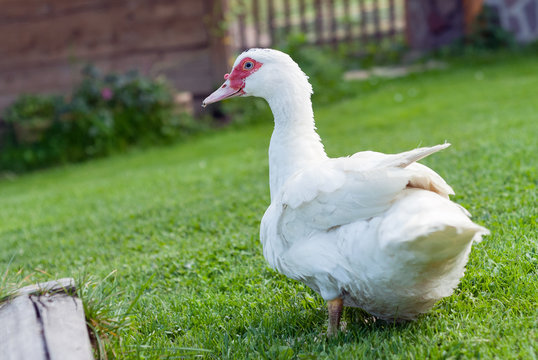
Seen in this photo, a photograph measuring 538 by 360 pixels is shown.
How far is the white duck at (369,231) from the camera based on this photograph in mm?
2086

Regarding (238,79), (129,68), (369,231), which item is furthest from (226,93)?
(129,68)

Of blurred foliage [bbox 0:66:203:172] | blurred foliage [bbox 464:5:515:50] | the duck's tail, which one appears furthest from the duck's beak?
blurred foliage [bbox 464:5:515:50]

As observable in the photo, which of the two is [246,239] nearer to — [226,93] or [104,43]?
[226,93]

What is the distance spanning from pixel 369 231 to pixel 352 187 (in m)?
0.19

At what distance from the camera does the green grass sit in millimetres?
2488

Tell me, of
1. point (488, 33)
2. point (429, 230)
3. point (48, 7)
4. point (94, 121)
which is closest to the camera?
point (429, 230)

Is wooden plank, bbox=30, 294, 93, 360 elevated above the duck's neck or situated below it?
below

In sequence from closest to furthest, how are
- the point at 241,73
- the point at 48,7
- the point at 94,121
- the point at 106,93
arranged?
the point at 241,73
the point at 94,121
the point at 106,93
the point at 48,7

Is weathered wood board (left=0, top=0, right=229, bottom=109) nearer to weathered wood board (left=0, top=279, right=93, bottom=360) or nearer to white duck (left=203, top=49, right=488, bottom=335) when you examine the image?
white duck (left=203, top=49, right=488, bottom=335)

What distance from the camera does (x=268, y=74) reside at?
2842 millimetres

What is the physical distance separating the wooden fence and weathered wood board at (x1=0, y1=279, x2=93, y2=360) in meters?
10.1

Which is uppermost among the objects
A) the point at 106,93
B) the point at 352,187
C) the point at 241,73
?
the point at 241,73

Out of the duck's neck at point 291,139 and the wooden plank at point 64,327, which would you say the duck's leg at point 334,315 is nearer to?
the duck's neck at point 291,139

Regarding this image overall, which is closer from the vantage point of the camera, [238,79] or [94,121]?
[238,79]
